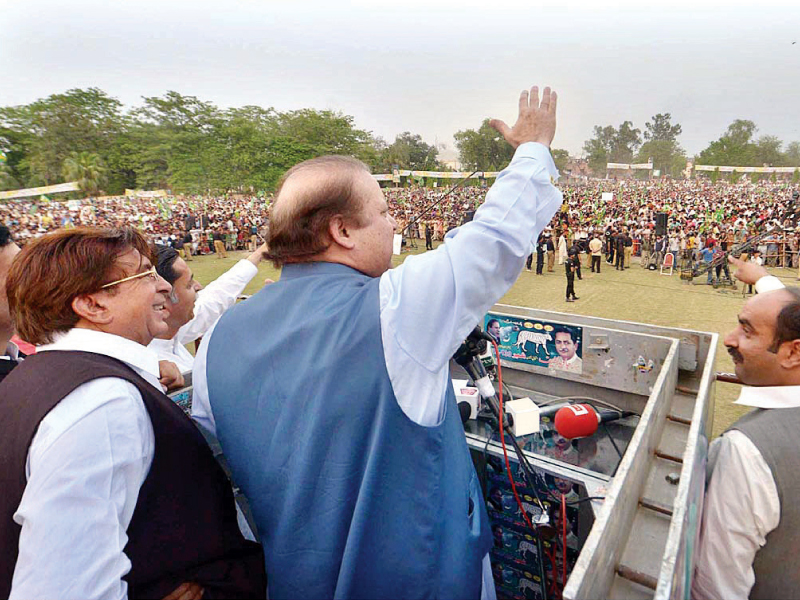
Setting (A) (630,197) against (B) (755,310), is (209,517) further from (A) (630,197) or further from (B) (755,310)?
(A) (630,197)

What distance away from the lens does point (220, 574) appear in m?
1.28

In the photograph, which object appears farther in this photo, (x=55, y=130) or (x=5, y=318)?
(x=55, y=130)

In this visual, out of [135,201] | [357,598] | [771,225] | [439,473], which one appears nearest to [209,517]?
[357,598]

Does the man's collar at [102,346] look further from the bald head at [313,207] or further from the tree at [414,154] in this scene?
the tree at [414,154]

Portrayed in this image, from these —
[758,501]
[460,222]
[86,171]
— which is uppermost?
[86,171]

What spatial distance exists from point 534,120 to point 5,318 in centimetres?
246

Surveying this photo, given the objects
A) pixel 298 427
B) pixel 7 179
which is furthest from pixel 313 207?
pixel 7 179

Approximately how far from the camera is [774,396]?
1655 mm

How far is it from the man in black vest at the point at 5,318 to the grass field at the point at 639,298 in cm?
427

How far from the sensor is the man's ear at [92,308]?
1219 millimetres

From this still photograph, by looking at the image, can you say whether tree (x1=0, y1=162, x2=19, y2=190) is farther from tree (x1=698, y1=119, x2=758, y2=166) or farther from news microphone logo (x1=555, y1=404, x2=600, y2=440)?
tree (x1=698, y1=119, x2=758, y2=166)

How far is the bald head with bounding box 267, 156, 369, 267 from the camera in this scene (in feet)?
3.82

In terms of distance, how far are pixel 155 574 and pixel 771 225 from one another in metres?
24.4

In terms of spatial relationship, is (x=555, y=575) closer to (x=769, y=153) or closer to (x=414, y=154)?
(x=414, y=154)
